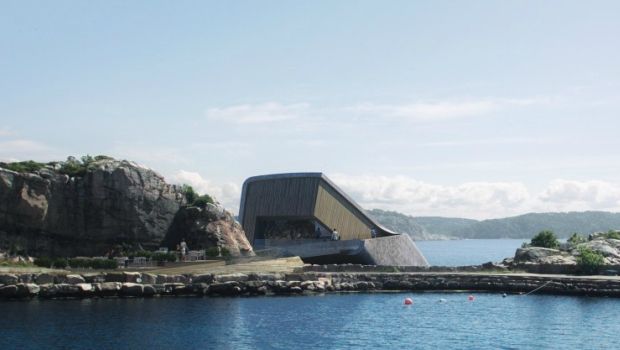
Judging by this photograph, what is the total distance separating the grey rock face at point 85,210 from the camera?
5903 centimetres

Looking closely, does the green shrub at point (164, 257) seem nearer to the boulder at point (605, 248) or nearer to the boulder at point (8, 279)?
the boulder at point (8, 279)

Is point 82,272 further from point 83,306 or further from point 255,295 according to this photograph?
point 255,295

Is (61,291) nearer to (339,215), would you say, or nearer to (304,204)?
(304,204)

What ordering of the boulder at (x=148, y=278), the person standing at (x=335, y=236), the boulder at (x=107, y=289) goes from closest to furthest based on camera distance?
the boulder at (x=107, y=289), the boulder at (x=148, y=278), the person standing at (x=335, y=236)

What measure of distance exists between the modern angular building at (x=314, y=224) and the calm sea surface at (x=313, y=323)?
13301 mm

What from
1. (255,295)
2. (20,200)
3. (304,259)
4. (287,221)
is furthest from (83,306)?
(287,221)

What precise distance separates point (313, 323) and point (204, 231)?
23.0 meters

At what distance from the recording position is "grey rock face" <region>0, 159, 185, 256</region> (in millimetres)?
59031

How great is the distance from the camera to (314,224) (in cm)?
7188

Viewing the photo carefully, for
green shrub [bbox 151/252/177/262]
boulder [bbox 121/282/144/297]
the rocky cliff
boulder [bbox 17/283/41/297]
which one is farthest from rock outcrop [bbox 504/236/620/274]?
boulder [bbox 17/283/41/297]

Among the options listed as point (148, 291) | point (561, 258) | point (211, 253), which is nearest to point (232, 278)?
point (211, 253)

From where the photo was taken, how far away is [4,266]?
54.0 meters

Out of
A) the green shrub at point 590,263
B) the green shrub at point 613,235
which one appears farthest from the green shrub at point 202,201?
the green shrub at point 613,235

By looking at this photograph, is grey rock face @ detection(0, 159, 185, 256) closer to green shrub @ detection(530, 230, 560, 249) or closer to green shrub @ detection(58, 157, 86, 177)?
green shrub @ detection(58, 157, 86, 177)
